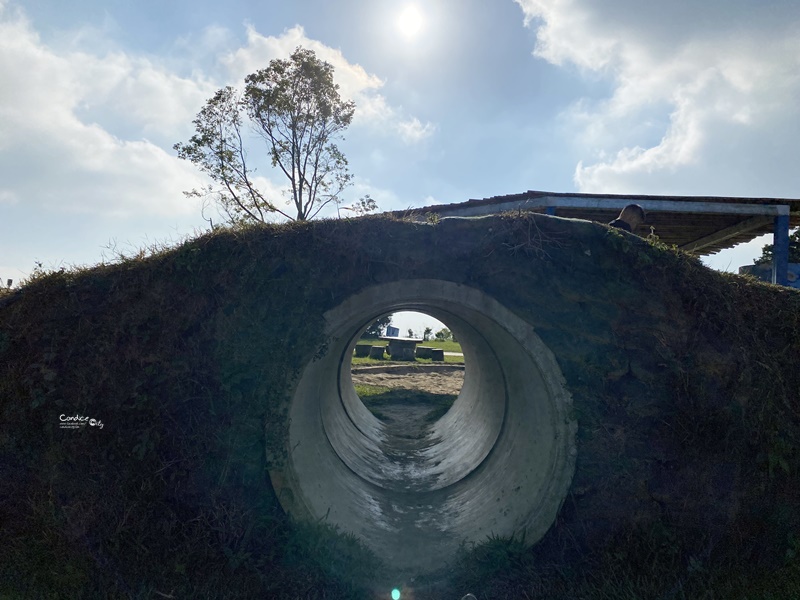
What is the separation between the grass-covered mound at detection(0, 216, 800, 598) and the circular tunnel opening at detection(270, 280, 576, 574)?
0.62ft

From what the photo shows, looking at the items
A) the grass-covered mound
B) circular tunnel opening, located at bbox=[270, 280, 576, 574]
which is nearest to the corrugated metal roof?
circular tunnel opening, located at bbox=[270, 280, 576, 574]

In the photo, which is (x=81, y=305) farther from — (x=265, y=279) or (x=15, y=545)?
(x=15, y=545)

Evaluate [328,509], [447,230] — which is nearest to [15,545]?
[328,509]

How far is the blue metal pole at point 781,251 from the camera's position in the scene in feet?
35.6

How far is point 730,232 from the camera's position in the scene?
42.4 feet

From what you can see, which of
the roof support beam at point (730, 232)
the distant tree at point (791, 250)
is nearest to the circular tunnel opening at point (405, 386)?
the roof support beam at point (730, 232)

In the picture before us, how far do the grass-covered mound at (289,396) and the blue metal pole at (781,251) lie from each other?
8082 millimetres

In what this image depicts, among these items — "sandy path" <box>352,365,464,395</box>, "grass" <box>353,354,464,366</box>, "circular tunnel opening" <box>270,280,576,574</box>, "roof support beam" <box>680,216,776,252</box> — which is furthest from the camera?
"grass" <box>353,354,464,366</box>

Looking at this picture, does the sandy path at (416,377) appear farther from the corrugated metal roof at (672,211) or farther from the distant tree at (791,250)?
the distant tree at (791,250)

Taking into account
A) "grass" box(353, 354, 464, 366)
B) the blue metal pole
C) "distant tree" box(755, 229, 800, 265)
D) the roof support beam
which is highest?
"distant tree" box(755, 229, 800, 265)

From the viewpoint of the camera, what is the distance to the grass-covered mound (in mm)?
3852

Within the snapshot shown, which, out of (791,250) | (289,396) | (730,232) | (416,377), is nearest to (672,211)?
(730,232)

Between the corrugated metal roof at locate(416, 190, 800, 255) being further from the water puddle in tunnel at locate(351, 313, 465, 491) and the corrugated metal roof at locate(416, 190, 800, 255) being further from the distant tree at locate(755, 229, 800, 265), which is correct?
the distant tree at locate(755, 229, 800, 265)

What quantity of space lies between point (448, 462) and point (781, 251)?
967 centimetres
